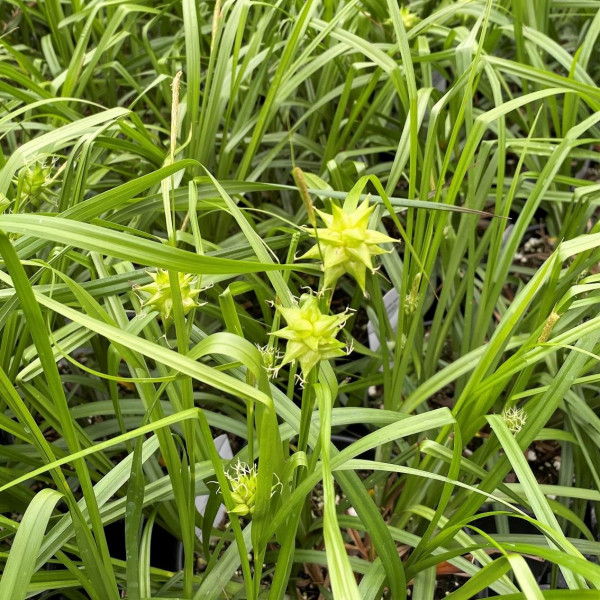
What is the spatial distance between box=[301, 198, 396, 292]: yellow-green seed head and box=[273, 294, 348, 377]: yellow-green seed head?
2cm

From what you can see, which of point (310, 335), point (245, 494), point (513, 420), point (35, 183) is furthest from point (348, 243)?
point (35, 183)

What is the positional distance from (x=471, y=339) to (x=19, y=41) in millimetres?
1194

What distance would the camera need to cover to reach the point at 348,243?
→ 0.42 metres

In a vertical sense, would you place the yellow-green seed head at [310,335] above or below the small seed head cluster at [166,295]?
above

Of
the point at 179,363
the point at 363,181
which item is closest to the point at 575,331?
the point at 363,181

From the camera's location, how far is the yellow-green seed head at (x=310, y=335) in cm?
42

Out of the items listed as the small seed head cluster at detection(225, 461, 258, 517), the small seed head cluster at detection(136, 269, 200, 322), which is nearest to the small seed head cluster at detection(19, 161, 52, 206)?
the small seed head cluster at detection(136, 269, 200, 322)

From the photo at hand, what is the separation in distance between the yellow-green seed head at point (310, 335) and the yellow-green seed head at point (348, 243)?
0.02 metres

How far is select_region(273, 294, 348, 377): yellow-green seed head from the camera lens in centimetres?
42

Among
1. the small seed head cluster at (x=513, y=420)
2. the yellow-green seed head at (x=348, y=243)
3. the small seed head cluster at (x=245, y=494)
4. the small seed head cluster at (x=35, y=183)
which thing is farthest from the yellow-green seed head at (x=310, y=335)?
the small seed head cluster at (x=35, y=183)

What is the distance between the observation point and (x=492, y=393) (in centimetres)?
60

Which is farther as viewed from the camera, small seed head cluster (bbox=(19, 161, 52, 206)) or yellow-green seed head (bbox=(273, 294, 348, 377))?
small seed head cluster (bbox=(19, 161, 52, 206))

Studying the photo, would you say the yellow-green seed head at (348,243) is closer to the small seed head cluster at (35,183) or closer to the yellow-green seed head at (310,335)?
the yellow-green seed head at (310,335)

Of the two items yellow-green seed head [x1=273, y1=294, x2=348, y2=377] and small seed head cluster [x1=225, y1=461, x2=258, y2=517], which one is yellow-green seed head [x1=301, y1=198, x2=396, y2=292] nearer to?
yellow-green seed head [x1=273, y1=294, x2=348, y2=377]
